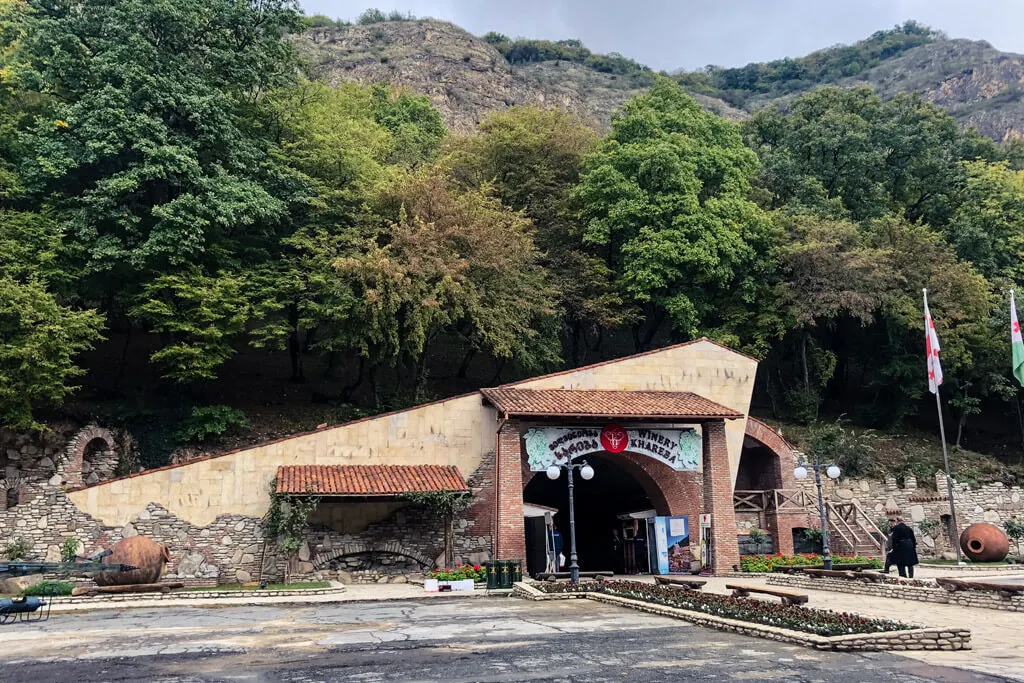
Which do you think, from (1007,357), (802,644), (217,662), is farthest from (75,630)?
(1007,357)

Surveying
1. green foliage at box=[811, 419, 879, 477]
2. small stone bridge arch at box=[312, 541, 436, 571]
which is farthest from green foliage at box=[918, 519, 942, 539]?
small stone bridge arch at box=[312, 541, 436, 571]

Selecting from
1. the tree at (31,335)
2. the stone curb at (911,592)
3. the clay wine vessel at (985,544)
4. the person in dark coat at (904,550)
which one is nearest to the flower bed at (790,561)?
the stone curb at (911,592)

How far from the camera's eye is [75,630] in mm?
12586

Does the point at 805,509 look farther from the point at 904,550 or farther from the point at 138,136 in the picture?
the point at 138,136

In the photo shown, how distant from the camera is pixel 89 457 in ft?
79.8

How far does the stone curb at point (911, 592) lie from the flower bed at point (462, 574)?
711 cm

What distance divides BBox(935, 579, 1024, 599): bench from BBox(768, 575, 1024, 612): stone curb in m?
0.08

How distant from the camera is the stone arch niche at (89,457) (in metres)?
23.3

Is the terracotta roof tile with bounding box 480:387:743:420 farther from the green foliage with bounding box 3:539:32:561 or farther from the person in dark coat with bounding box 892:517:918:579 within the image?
the green foliage with bounding box 3:539:32:561

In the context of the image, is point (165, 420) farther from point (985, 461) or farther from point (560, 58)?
point (560, 58)

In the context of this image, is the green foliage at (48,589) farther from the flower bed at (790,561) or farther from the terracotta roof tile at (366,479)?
the flower bed at (790,561)

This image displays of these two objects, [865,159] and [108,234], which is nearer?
[108,234]

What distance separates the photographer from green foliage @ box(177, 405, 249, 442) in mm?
25500

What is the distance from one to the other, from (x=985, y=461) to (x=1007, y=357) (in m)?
4.88
